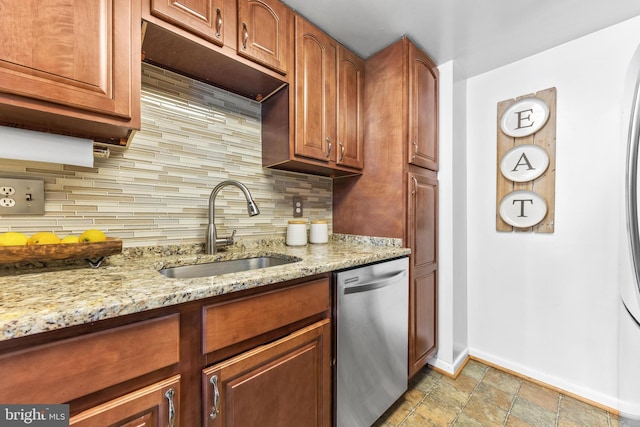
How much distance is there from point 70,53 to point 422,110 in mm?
1770

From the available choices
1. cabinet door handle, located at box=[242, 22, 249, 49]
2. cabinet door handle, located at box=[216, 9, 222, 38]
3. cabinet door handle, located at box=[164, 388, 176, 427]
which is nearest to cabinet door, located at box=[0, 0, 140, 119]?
cabinet door handle, located at box=[216, 9, 222, 38]

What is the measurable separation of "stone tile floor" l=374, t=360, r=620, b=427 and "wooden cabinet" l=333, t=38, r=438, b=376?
179 millimetres

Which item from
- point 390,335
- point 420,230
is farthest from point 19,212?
point 420,230

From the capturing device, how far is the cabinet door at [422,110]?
1.67 metres

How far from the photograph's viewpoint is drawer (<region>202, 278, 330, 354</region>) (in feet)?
2.53

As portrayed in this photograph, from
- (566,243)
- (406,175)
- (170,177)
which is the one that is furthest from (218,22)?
(566,243)

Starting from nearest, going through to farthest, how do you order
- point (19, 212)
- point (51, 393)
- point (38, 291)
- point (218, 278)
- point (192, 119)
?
point (51, 393)
point (38, 291)
point (218, 278)
point (19, 212)
point (192, 119)

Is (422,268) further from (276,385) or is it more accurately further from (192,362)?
(192,362)

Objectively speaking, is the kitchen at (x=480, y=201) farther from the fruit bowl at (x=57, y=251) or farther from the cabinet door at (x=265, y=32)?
the cabinet door at (x=265, y=32)

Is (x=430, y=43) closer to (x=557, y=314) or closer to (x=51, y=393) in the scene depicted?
(x=557, y=314)

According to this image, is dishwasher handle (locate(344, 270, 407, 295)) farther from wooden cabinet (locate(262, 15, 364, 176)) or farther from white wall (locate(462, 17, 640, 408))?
white wall (locate(462, 17, 640, 408))

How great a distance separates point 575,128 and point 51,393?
268 centimetres

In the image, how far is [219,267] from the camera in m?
1.33

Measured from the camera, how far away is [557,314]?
1.75 meters
